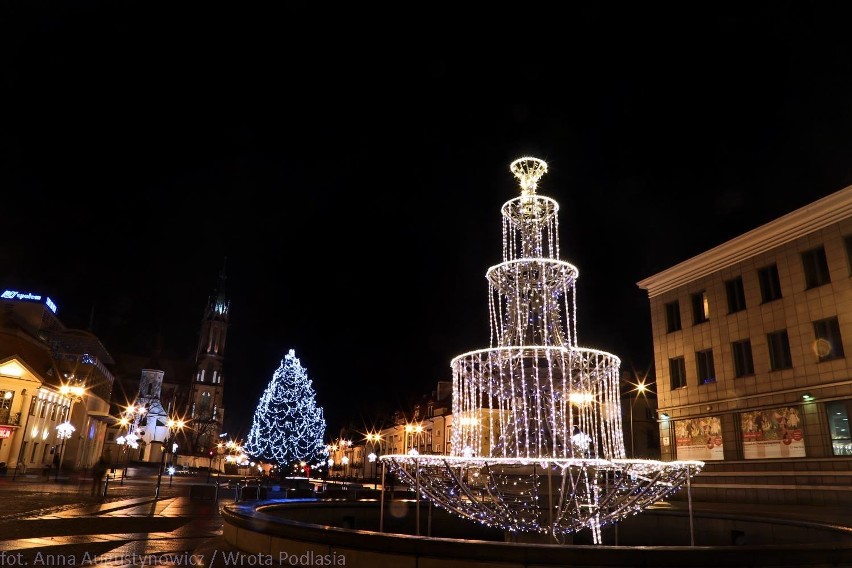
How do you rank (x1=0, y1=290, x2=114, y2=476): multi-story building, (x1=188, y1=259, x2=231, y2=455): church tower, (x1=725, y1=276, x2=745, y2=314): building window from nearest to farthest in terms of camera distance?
(x1=725, y1=276, x2=745, y2=314): building window → (x1=0, y1=290, x2=114, y2=476): multi-story building → (x1=188, y1=259, x2=231, y2=455): church tower

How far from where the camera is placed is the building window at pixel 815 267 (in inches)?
964

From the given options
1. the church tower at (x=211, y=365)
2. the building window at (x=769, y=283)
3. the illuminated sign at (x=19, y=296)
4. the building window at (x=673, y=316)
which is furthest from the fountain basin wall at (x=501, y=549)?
the church tower at (x=211, y=365)

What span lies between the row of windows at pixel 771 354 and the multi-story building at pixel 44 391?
35326 mm

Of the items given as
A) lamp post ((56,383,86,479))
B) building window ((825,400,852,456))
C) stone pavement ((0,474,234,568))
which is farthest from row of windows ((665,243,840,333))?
lamp post ((56,383,86,479))

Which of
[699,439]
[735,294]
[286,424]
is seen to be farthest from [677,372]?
[286,424]

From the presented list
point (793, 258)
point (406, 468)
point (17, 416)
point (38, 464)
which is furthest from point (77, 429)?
point (793, 258)

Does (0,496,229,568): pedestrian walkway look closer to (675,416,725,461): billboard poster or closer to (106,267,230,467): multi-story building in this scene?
(675,416,725,461): billboard poster

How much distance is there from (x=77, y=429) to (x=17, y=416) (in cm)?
1816

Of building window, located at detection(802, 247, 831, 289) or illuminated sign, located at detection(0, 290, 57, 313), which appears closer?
building window, located at detection(802, 247, 831, 289)

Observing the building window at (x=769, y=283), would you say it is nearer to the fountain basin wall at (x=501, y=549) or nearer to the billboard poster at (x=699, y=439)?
the billboard poster at (x=699, y=439)

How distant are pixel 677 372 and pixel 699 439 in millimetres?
4015

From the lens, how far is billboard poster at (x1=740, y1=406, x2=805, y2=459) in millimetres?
24469

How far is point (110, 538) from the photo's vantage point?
11625mm

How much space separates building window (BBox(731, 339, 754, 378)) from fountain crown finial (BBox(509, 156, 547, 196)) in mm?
17751
